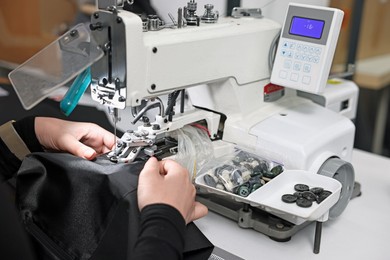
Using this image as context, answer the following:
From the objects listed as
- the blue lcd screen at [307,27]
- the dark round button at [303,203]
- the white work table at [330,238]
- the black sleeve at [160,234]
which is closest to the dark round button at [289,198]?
the dark round button at [303,203]

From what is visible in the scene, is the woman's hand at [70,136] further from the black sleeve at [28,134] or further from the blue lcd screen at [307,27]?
the blue lcd screen at [307,27]

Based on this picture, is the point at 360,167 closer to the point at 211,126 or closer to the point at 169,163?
the point at 211,126

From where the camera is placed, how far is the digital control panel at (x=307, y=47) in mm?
1198

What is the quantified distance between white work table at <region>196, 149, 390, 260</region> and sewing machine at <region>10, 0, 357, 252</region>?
3cm

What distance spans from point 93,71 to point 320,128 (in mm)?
624

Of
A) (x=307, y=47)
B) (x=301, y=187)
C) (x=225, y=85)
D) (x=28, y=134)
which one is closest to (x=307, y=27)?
(x=307, y=47)

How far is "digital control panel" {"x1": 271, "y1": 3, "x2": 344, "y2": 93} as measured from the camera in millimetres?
1198

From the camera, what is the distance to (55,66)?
96cm

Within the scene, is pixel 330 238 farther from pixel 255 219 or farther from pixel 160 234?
pixel 160 234

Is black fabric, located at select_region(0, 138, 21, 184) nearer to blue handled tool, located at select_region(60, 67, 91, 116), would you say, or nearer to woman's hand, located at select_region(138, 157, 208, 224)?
blue handled tool, located at select_region(60, 67, 91, 116)

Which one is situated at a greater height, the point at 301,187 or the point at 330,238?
the point at 301,187

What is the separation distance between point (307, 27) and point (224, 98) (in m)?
0.28

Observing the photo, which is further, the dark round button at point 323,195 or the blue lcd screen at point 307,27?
the blue lcd screen at point 307,27

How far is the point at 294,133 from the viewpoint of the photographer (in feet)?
3.99
